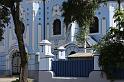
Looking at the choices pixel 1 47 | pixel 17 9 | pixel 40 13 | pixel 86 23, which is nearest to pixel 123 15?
pixel 86 23

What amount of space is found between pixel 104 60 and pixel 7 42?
993 inches

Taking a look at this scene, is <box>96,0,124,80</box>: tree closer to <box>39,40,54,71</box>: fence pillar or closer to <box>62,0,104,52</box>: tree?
<box>62,0,104,52</box>: tree

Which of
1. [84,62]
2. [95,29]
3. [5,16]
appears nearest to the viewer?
[84,62]

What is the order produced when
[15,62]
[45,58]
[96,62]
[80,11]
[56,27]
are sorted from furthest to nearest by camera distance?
[15,62] < [56,27] < [45,58] < [96,62] < [80,11]

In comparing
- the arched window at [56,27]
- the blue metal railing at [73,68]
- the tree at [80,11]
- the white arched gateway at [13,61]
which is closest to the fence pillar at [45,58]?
the blue metal railing at [73,68]

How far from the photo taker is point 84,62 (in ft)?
65.7

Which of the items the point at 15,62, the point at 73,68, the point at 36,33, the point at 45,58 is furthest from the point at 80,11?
the point at 15,62

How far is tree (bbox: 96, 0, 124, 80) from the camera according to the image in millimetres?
17883

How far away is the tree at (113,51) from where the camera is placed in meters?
17.9

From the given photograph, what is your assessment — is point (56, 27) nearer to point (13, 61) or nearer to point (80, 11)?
point (13, 61)

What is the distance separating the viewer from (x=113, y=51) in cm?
1808

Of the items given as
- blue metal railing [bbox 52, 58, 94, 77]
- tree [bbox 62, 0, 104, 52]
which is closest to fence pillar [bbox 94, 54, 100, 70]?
blue metal railing [bbox 52, 58, 94, 77]

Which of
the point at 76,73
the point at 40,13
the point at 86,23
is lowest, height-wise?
the point at 76,73

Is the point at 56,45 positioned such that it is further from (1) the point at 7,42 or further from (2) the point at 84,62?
(2) the point at 84,62
